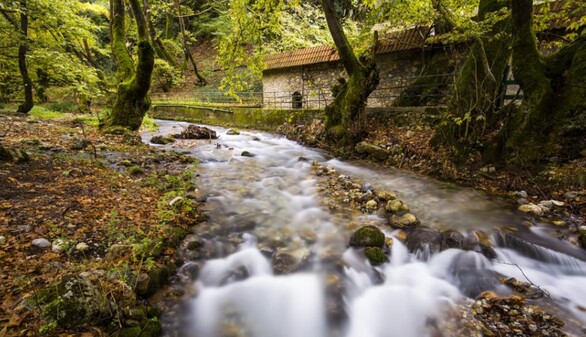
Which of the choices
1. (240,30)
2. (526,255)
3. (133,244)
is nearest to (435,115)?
(526,255)

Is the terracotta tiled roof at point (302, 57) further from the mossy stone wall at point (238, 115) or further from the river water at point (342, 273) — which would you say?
the river water at point (342, 273)

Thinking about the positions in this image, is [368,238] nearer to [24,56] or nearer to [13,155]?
[13,155]

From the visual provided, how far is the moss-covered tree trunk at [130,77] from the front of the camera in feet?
31.8

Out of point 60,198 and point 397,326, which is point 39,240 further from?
point 397,326

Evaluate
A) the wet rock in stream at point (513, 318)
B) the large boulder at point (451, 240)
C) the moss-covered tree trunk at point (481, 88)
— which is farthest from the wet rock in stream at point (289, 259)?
the moss-covered tree trunk at point (481, 88)

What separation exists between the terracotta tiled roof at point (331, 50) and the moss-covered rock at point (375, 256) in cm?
902

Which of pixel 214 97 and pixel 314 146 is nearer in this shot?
pixel 314 146

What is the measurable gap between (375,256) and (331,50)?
48.0 feet

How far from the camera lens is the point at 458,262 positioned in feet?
13.6

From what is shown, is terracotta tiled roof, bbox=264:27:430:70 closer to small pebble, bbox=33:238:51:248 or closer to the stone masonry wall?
the stone masonry wall

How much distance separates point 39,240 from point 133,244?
937 mm

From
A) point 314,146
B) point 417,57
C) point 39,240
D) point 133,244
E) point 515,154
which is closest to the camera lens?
point 39,240

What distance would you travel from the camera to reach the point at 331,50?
54.5 ft

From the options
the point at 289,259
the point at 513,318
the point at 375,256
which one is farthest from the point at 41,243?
the point at 513,318
